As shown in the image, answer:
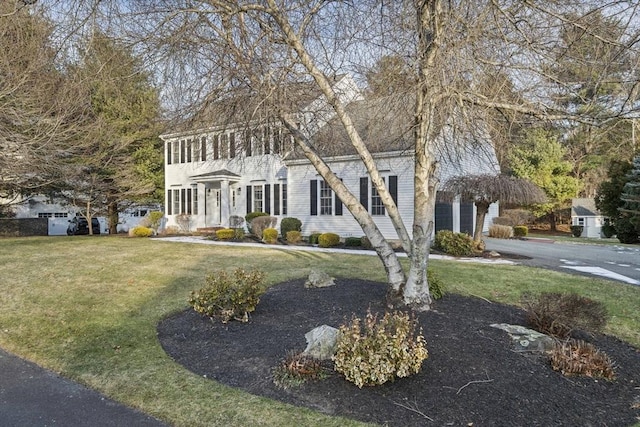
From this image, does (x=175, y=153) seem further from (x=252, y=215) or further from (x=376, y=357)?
(x=376, y=357)

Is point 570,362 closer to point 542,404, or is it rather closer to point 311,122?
point 542,404

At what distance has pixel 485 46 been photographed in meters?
5.64

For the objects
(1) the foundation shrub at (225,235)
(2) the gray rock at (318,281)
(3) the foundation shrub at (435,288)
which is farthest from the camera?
(1) the foundation shrub at (225,235)

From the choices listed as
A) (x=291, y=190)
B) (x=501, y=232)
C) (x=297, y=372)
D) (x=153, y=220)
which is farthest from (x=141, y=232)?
(x=297, y=372)

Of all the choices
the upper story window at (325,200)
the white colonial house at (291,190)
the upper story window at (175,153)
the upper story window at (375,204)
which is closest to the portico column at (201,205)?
the white colonial house at (291,190)

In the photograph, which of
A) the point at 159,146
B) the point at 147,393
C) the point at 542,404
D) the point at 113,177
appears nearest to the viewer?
the point at 542,404

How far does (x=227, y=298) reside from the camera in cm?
644

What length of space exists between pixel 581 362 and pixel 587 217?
29971 mm

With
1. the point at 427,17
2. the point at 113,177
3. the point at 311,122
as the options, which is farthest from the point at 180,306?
the point at 113,177

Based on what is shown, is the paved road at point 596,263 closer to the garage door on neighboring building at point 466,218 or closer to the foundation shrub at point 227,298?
the garage door on neighboring building at point 466,218

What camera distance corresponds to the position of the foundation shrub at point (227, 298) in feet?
21.0

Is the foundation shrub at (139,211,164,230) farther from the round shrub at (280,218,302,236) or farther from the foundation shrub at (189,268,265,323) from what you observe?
the foundation shrub at (189,268,265,323)

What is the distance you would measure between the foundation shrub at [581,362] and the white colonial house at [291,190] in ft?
19.8

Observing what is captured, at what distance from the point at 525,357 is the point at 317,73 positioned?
4553 millimetres
